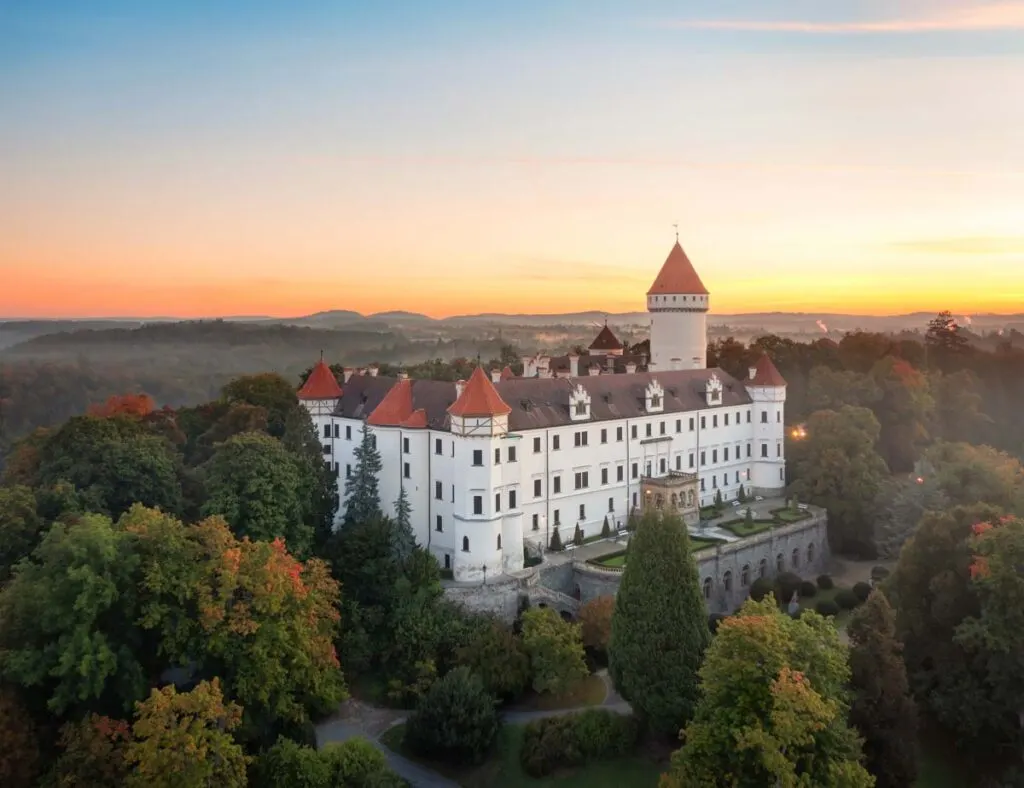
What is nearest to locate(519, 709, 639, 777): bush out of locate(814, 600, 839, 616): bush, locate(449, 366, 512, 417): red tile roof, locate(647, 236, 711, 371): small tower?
locate(449, 366, 512, 417): red tile roof

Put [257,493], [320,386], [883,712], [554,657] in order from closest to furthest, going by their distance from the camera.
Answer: [883,712] < [554,657] < [257,493] < [320,386]

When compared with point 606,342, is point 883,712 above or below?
below

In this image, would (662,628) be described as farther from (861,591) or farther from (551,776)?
(861,591)

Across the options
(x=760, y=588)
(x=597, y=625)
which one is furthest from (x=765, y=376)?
(x=597, y=625)

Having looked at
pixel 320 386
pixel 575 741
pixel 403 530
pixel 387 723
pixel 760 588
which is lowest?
pixel 387 723

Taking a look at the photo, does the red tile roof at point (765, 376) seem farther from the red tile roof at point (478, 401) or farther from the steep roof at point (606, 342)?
the steep roof at point (606, 342)

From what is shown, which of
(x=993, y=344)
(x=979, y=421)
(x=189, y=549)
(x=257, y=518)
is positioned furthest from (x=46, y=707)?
(x=993, y=344)

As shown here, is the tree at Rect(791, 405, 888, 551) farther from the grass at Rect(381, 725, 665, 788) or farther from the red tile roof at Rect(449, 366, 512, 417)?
the grass at Rect(381, 725, 665, 788)
